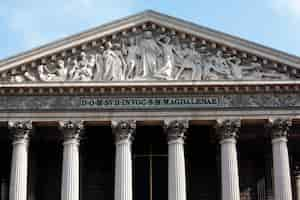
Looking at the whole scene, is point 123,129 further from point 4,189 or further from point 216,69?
point 4,189

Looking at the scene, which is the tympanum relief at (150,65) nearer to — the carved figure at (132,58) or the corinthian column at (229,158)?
Result: the carved figure at (132,58)

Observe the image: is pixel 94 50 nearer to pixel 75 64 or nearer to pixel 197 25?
pixel 75 64

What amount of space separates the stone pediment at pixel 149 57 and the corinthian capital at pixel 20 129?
185 cm

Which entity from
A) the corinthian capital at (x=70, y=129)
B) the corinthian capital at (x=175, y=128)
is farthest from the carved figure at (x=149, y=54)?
the corinthian capital at (x=70, y=129)

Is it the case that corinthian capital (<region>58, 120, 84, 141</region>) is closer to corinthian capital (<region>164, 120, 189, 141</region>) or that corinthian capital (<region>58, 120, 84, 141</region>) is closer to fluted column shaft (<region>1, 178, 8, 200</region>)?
corinthian capital (<region>164, 120, 189, 141</region>)

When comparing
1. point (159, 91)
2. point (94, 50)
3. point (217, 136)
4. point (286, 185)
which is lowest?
point (286, 185)

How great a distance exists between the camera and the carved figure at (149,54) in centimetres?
2769

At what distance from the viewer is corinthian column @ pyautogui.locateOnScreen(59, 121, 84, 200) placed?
26484 mm

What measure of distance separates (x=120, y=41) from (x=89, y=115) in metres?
3.66

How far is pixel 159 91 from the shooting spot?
27500 millimetres

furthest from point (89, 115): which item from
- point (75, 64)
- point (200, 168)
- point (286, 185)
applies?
point (286, 185)

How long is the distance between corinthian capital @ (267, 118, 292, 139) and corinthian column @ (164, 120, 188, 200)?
3.72 m

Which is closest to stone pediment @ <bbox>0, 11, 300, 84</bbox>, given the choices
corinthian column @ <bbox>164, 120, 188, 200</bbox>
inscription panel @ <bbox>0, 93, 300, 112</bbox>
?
inscription panel @ <bbox>0, 93, 300, 112</bbox>

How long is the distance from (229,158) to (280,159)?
2.16 meters
